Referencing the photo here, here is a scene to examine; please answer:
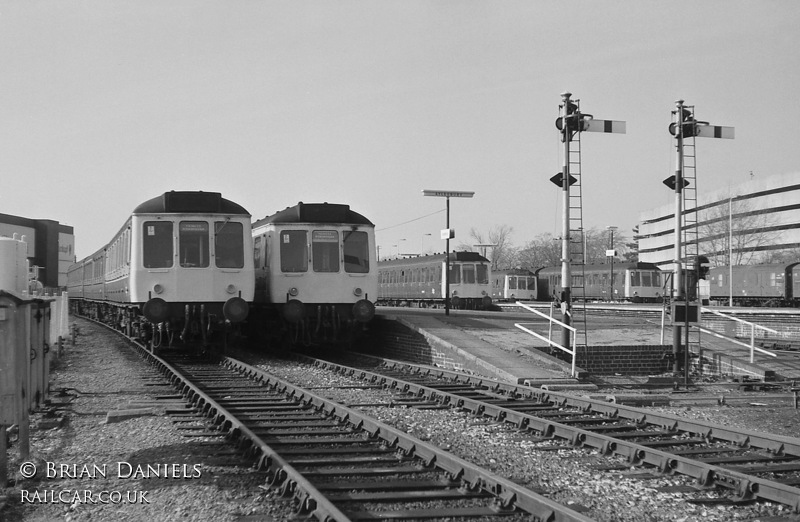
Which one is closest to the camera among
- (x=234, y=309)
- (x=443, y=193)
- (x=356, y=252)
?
(x=234, y=309)

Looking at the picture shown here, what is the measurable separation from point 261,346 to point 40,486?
600 inches

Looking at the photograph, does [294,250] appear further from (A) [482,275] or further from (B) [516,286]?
(B) [516,286]

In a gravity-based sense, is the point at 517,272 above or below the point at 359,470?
above

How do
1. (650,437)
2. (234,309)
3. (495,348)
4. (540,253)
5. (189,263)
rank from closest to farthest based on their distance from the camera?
(650,437) → (234,309) → (189,263) → (495,348) → (540,253)

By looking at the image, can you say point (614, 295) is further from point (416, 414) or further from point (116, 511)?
point (116, 511)

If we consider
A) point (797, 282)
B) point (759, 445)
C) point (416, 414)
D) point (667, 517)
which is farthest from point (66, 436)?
point (797, 282)

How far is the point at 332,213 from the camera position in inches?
666

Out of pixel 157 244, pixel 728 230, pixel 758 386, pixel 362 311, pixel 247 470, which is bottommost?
pixel 758 386

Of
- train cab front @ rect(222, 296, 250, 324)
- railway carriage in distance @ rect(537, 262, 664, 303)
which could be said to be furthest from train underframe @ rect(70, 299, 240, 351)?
railway carriage in distance @ rect(537, 262, 664, 303)

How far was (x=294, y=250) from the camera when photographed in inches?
659

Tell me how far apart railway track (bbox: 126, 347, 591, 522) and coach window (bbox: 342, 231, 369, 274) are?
7.25 m

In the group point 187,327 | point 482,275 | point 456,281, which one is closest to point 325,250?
point 187,327

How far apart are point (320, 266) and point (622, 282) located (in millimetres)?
33350

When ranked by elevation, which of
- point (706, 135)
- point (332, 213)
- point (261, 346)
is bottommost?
point (261, 346)
